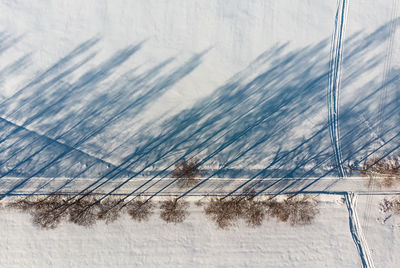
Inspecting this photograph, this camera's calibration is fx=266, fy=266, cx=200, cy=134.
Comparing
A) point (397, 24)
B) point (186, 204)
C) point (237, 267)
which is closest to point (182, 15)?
point (186, 204)

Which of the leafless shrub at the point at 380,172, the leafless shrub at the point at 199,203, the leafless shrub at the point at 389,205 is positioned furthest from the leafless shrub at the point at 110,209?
the leafless shrub at the point at 389,205

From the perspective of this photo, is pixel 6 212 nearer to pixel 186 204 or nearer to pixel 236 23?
pixel 186 204

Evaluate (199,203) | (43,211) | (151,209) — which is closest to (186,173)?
(199,203)

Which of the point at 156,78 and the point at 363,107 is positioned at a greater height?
the point at 156,78

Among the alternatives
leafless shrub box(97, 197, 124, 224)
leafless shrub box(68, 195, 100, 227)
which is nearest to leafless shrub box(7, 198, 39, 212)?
leafless shrub box(68, 195, 100, 227)

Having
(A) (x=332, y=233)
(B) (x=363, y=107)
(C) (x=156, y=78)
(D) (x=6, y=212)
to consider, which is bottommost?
(A) (x=332, y=233)

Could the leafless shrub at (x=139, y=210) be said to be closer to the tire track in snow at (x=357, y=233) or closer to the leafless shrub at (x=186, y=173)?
the leafless shrub at (x=186, y=173)
